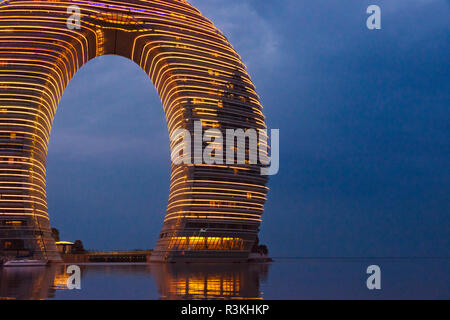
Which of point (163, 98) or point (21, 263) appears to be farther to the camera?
point (163, 98)

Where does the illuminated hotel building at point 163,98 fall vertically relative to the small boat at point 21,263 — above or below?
above

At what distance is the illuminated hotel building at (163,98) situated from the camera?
295ft

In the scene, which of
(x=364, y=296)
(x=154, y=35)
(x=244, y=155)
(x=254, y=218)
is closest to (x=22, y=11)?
(x=154, y=35)

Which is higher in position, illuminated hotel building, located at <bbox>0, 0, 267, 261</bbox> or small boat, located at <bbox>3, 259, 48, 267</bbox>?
illuminated hotel building, located at <bbox>0, 0, 267, 261</bbox>

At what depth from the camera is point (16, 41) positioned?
96125mm

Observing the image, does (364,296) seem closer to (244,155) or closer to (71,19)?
(244,155)

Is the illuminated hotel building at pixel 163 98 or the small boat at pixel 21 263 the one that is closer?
the small boat at pixel 21 263

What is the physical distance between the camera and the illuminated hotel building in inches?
3543

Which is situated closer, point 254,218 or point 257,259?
point 254,218

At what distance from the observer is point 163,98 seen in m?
112

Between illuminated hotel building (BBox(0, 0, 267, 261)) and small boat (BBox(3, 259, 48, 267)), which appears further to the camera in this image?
illuminated hotel building (BBox(0, 0, 267, 261))
